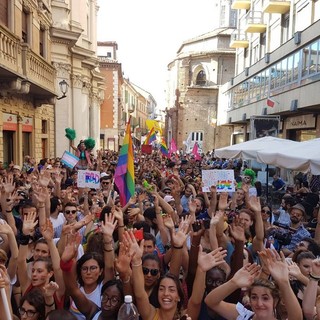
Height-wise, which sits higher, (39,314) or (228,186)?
(228,186)

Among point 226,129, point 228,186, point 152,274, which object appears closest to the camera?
point 152,274

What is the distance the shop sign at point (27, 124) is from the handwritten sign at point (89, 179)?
7.46m

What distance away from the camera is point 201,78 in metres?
44.8

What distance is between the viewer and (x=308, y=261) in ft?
12.0

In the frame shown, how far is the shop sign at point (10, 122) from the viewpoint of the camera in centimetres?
1156

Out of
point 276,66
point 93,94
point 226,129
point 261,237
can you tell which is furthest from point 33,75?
point 226,129

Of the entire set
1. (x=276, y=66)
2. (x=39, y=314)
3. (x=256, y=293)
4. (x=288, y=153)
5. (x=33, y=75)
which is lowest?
(x=39, y=314)

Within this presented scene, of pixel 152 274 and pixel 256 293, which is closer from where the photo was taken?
pixel 256 293

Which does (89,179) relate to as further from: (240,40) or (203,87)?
(203,87)

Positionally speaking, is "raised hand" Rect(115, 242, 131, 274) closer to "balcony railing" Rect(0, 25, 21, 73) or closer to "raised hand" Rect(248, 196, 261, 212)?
"raised hand" Rect(248, 196, 261, 212)

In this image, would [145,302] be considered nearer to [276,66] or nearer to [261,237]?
[261,237]

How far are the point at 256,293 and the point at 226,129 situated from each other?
39.5m

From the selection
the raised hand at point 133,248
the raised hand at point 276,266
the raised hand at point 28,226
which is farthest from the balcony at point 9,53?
the raised hand at point 276,266

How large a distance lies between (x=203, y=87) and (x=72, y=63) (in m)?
23.6
